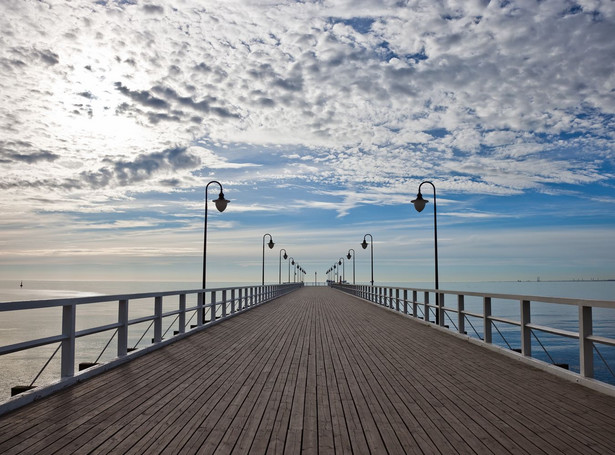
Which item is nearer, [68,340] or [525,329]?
[68,340]

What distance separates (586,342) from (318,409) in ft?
11.8

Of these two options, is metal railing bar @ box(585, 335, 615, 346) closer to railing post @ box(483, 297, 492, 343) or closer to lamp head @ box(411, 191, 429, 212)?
railing post @ box(483, 297, 492, 343)

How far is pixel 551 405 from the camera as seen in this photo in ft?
19.6

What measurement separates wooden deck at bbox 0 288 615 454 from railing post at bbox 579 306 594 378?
0.33 metres

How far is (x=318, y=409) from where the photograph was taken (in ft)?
19.0

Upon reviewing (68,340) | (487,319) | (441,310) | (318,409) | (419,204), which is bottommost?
(318,409)

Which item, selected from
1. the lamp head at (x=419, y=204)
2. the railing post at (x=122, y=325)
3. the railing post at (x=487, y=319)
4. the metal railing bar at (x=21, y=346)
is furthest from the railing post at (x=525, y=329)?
the lamp head at (x=419, y=204)

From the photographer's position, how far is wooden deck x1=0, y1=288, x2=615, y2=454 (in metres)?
4.59

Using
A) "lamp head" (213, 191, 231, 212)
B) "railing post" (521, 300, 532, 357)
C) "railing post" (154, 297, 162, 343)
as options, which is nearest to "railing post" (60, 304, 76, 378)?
"railing post" (154, 297, 162, 343)

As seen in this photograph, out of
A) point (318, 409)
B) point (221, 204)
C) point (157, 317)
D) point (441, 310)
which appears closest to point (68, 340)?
point (318, 409)

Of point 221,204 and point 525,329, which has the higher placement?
point 221,204

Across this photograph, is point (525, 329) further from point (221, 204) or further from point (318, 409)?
point (221, 204)

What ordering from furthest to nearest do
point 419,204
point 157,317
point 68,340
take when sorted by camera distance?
point 419,204 → point 157,317 → point 68,340

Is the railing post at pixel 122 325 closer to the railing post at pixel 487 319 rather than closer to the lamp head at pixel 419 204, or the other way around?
the railing post at pixel 487 319
